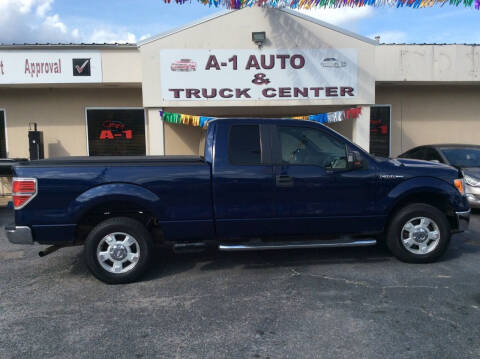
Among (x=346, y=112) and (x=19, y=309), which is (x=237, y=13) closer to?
(x=346, y=112)

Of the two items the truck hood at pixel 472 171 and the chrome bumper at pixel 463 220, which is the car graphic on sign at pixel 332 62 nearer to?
the truck hood at pixel 472 171

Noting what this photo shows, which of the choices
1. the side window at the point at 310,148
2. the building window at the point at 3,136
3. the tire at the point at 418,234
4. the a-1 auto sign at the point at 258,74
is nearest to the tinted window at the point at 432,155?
A: the a-1 auto sign at the point at 258,74

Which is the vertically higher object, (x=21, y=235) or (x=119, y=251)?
(x=21, y=235)

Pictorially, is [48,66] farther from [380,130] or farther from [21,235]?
[380,130]

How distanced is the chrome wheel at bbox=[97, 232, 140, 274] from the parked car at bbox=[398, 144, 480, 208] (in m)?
6.64

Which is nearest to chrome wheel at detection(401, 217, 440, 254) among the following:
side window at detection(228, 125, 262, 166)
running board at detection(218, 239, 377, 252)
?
running board at detection(218, 239, 377, 252)

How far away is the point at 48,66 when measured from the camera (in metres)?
10.4

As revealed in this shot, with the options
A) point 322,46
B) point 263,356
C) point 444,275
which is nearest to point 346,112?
point 322,46

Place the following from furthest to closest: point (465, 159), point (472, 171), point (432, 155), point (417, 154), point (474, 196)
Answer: point (417, 154) < point (432, 155) < point (465, 159) < point (472, 171) < point (474, 196)

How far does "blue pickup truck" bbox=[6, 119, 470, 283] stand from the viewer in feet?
14.3

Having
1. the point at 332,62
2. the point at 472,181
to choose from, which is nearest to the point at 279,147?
the point at 472,181

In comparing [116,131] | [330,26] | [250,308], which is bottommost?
[250,308]

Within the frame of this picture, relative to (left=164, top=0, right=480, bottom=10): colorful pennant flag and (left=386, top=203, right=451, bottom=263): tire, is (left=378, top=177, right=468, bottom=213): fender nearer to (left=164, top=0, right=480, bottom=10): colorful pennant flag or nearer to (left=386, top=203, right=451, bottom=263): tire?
(left=386, top=203, right=451, bottom=263): tire

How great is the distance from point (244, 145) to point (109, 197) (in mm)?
1702
